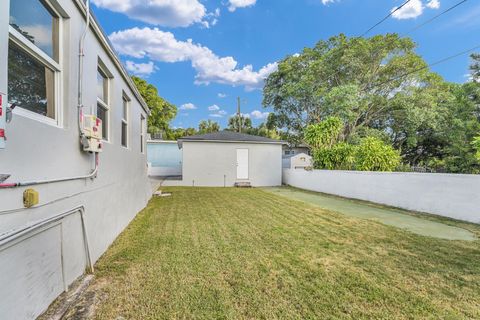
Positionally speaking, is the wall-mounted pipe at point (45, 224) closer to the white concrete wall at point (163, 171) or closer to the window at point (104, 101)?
the window at point (104, 101)

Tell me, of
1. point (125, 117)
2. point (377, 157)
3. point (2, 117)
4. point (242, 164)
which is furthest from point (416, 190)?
point (242, 164)

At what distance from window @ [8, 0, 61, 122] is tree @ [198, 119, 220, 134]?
40390mm

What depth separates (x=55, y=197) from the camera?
2.28 meters

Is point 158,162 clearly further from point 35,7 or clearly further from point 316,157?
point 35,7

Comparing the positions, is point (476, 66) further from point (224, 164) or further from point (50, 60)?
point (50, 60)

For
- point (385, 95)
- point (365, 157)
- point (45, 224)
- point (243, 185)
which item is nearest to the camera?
point (45, 224)

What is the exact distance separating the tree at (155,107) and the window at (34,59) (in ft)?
71.9

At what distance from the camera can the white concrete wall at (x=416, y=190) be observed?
5746 mm

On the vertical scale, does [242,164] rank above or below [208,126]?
below

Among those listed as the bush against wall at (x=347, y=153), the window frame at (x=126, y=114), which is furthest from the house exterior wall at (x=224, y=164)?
the window frame at (x=126, y=114)

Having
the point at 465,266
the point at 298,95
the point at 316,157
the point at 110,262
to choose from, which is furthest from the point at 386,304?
the point at 298,95

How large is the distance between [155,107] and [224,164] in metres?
14.3

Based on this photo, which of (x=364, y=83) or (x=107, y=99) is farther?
(x=364, y=83)

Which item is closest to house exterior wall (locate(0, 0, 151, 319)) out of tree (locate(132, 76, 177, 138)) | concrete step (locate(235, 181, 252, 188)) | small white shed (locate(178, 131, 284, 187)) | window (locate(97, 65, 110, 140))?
window (locate(97, 65, 110, 140))
